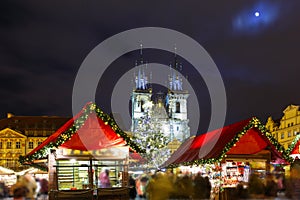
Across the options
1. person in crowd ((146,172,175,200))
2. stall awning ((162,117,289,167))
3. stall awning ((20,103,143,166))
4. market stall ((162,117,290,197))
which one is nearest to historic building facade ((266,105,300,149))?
market stall ((162,117,290,197))

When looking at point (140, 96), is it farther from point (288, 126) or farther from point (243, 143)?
point (243, 143)

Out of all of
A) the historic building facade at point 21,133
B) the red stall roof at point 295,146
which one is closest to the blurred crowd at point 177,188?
the red stall roof at point 295,146

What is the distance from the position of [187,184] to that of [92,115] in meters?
5.76

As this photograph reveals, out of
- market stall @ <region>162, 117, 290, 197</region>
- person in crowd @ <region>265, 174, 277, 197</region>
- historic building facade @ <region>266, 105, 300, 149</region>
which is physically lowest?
person in crowd @ <region>265, 174, 277, 197</region>

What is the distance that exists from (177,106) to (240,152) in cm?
8233

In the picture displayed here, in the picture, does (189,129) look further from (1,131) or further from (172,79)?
(1,131)

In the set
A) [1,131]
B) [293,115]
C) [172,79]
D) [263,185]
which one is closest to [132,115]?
[172,79]

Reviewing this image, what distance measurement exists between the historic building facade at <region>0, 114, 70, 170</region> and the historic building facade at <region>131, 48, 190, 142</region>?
20373 mm

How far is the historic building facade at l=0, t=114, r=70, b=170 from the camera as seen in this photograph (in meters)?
71.7

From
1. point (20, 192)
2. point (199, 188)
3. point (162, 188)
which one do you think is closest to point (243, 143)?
point (199, 188)

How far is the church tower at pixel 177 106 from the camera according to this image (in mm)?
96200

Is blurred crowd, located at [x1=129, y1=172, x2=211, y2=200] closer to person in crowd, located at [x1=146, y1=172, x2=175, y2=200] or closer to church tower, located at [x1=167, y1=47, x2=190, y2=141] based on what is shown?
person in crowd, located at [x1=146, y1=172, x2=175, y2=200]

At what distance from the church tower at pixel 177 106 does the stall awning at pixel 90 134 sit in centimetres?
7797

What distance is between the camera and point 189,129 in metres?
98.5
